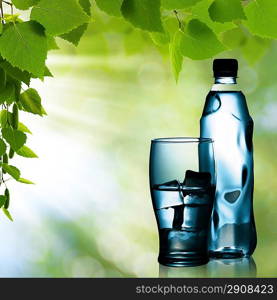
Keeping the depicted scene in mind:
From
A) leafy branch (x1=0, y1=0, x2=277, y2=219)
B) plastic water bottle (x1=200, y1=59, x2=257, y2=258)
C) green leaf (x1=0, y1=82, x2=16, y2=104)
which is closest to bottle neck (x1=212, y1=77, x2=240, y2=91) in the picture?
plastic water bottle (x1=200, y1=59, x2=257, y2=258)

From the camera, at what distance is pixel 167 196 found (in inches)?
31.1

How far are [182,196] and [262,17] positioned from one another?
0.29 m

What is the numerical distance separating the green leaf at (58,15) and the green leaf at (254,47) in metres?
0.69

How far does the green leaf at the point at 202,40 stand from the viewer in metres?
0.61

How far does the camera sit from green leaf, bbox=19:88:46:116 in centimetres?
75

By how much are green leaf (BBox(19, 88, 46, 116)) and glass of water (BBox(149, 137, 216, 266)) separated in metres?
0.15

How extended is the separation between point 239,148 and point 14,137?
32 centimetres

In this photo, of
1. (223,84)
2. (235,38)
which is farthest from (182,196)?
(235,38)

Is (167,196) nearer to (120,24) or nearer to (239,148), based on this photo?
(239,148)

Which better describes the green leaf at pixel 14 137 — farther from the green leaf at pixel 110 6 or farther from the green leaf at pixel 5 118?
the green leaf at pixel 110 6

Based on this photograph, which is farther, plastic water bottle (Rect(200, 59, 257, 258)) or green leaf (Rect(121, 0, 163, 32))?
plastic water bottle (Rect(200, 59, 257, 258))

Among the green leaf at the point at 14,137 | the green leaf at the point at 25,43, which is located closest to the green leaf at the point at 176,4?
the green leaf at the point at 25,43

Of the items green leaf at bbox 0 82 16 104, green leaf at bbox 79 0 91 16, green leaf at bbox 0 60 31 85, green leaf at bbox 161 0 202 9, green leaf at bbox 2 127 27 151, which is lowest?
green leaf at bbox 2 127 27 151

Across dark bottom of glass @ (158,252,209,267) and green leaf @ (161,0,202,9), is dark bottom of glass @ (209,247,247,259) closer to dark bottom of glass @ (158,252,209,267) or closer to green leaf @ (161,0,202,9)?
dark bottom of glass @ (158,252,209,267)
